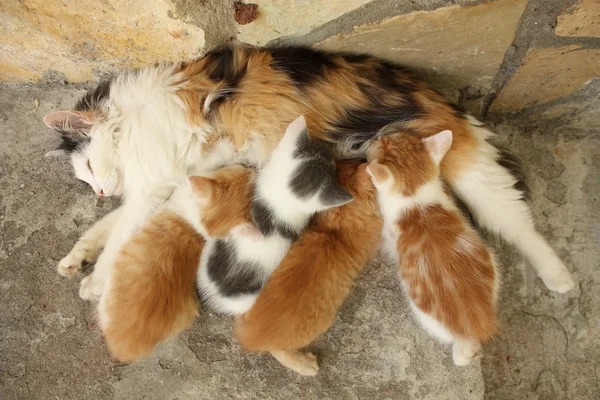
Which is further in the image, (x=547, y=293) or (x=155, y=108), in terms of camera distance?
(x=547, y=293)

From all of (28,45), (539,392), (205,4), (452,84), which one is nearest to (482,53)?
(452,84)

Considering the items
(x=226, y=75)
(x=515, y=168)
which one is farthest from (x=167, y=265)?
(x=515, y=168)

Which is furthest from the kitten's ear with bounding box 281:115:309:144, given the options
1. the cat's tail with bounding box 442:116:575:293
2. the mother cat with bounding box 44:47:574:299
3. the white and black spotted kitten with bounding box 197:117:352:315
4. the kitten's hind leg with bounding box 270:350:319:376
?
the kitten's hind leg with bounding box 270:350:319:376

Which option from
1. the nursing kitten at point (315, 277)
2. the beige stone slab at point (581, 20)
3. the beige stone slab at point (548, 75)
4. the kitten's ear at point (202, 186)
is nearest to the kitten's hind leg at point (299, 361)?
the nursing kitten at point (315, 277)

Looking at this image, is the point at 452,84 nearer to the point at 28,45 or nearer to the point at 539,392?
the point at 539,392

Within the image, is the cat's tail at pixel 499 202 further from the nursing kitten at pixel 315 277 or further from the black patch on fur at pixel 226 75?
the black patch on fur at pixel 226 75

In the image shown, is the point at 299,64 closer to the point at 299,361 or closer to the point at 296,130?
the point at 296,130

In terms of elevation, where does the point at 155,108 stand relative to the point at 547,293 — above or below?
above

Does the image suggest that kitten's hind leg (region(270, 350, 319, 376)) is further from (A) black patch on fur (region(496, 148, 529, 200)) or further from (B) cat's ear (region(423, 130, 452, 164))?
(A) black patch on fur (region(496, 148, 529, 200))

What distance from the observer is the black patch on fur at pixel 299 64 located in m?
1.54

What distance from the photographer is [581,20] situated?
1396mm

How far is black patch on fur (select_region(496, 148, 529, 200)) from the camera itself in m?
1.68

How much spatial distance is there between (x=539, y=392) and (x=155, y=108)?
170 cm

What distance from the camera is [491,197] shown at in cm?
157
